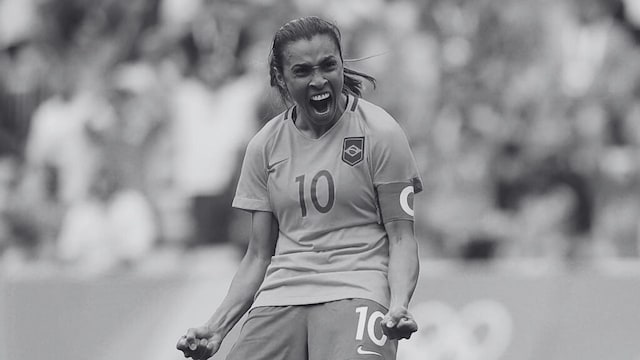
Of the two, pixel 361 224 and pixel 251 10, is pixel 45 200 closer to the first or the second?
pixel 251 10

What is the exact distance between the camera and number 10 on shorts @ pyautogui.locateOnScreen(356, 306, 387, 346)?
4.71 metres

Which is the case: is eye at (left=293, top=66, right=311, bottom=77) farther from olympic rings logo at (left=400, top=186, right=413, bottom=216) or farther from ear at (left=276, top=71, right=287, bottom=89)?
olympic rings logo at (left=400, top=186, right=413, bottom=216)

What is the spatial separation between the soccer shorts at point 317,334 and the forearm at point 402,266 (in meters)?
0.10

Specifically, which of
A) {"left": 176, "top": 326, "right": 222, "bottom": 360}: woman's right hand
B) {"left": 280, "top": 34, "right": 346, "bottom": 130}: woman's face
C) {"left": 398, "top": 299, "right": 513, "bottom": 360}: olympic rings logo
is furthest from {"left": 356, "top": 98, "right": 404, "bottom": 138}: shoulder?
{"left": 398, "top": 299, "right": 513, "bottom": 360}: olympic rings logo

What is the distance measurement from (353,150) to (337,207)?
0.20m

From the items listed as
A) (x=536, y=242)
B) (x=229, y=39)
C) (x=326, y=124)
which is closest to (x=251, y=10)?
(x=229, y=39)

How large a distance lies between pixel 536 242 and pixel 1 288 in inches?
138

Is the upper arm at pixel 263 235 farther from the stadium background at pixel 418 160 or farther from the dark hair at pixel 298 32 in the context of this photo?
the stadium background at pixel 418 160

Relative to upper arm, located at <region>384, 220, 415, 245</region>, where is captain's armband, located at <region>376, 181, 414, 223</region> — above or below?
above

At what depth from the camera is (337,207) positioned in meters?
4.86

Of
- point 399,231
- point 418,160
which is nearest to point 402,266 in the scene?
point 399,231

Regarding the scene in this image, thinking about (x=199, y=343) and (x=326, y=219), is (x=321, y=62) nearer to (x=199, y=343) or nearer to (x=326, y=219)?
(x=326, y=219)

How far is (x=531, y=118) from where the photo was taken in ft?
33.1

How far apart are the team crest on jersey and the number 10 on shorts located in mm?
506
